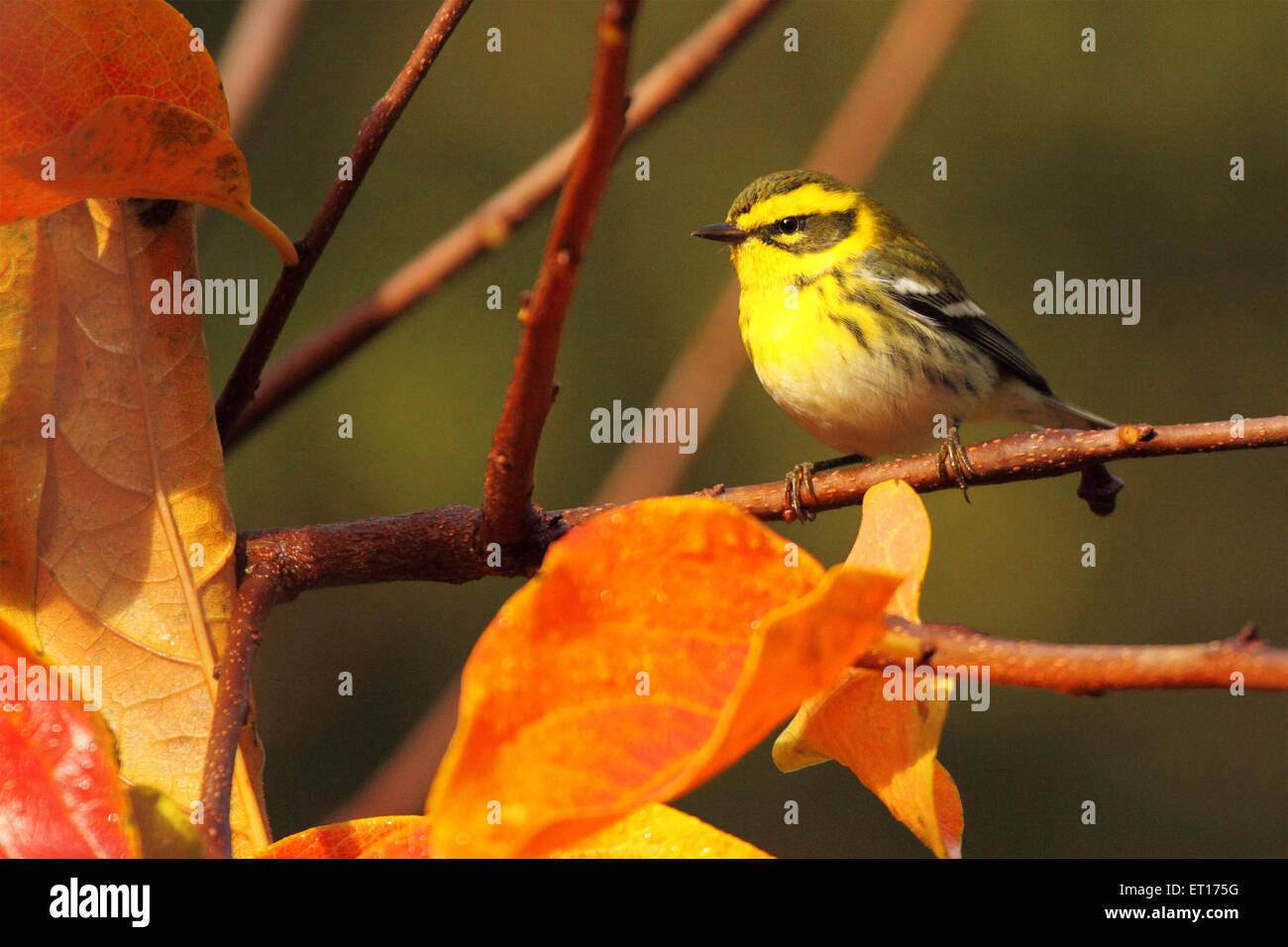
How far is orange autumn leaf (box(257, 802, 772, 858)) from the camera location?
1.12 feet

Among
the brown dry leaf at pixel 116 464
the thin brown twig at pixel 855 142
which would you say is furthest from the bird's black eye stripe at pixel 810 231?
the brown dry leaf at pixel 116 464

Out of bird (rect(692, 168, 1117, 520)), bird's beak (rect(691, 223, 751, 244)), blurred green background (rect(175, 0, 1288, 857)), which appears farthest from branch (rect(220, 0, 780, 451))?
blurred green background (rect(175, 0, 1288, 857))

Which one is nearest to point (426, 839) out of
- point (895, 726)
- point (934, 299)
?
point (895, 726)

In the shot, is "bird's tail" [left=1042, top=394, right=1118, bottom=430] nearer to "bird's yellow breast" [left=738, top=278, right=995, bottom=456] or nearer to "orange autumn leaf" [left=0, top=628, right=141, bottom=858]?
"bird's yellow breast" [left=738, top=278, right=995, bottom=456]

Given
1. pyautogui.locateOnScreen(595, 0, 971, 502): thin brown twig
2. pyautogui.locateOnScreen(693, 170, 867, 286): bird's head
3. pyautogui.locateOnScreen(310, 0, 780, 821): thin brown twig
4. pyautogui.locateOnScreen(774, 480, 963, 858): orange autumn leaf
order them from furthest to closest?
pyautogui.locateOnScreen(693, 170, 867, 286): bird's head, pyautogui.locateOnScreen(595, 0, 971, 502): thin brown twig, pyautogui.locateOnScreen(310, 0, 780, 821): thin brown twig, pyautogui.locateOnScreen(774, 480, 963, 858): orange autumn leaf

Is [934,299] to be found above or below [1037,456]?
above

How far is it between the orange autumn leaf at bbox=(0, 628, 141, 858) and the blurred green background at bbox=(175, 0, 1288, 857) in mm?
2474

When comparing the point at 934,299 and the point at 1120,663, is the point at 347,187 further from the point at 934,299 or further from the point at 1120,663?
the point at 934,299

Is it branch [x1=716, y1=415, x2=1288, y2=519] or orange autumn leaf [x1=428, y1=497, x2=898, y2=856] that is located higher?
branch [x1=716, y1=415, x2=1288, y2=519]

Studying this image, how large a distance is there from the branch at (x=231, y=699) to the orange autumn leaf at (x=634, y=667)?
0.08m

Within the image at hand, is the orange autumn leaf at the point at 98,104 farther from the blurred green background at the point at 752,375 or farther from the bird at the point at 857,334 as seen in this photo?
the blurred green background at the point at 752,375

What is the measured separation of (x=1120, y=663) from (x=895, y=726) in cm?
10

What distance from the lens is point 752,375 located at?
3268 mm

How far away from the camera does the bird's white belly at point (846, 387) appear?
5.06 ft
